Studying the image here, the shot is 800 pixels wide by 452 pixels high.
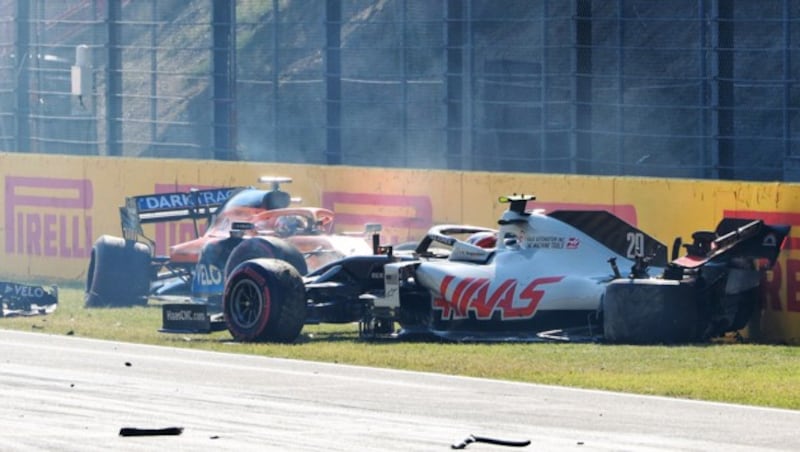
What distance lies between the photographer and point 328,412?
11.5m

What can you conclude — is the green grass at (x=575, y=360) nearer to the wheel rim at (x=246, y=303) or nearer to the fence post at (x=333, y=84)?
the wheel rim at (x=246, y=303)

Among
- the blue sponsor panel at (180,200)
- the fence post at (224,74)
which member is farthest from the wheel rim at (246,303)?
the fence post at (224,74)

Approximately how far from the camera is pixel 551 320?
16453mm

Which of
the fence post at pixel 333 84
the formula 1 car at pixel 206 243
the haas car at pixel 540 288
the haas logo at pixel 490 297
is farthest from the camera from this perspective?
the fence post at pixel 333 84

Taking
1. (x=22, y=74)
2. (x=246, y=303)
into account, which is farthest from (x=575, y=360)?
(x=22, y=74)

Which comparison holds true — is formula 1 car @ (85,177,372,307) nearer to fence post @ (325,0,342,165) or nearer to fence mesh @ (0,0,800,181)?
fence mesh @ (0,0,800,181)

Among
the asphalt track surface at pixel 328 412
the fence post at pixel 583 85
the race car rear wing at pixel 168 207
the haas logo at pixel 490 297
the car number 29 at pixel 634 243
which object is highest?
the fence post at pixel 583 85

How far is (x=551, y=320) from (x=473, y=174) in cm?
436

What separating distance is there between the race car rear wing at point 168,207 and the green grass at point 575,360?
369 centimetres

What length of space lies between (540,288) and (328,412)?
5228 millimetres

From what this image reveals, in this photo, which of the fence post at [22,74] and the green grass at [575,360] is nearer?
the green grass at [575,360]

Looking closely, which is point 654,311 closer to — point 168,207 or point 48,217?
point 168,207

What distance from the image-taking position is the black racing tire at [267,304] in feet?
54.5

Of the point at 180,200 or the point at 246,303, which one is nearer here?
the point at 246,303
